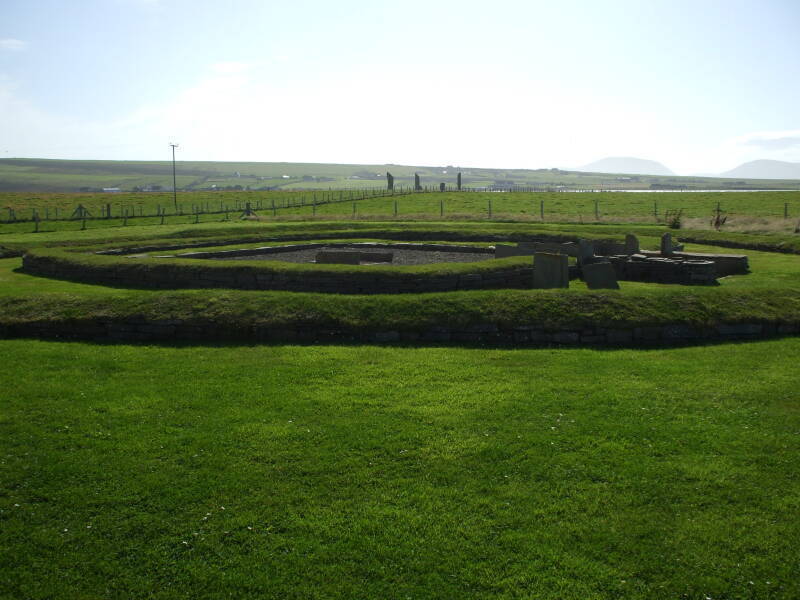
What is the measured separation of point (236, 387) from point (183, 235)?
21.9 m

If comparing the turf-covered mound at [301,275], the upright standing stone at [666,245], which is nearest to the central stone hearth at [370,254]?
the turf-covered mound at [301,275]

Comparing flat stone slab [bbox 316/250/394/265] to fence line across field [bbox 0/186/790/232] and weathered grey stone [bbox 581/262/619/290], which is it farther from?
fence line across field [bbox 0/186/790/232]

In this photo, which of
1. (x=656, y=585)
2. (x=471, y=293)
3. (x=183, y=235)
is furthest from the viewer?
(x=183, y=235)

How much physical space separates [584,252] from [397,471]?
13245 mm

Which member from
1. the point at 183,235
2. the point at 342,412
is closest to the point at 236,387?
the point at 342,412

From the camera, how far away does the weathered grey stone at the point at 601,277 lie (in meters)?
15.4

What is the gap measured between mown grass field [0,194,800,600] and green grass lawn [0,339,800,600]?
0.02 metres

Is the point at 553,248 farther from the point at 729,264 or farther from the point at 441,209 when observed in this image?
the point at 441,209

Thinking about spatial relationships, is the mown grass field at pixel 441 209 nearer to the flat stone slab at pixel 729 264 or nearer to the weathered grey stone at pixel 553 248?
the weathered grey stone at pixel 553 248

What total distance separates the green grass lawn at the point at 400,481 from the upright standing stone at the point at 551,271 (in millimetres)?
5297

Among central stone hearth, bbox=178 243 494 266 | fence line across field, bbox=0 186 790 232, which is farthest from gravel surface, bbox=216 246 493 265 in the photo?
fence line across field, bbox=0 186 790 232

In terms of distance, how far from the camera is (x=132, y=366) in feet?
33.6

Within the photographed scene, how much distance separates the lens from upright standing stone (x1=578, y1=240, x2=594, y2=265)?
18323mm

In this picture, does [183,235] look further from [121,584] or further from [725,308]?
[121,584]
